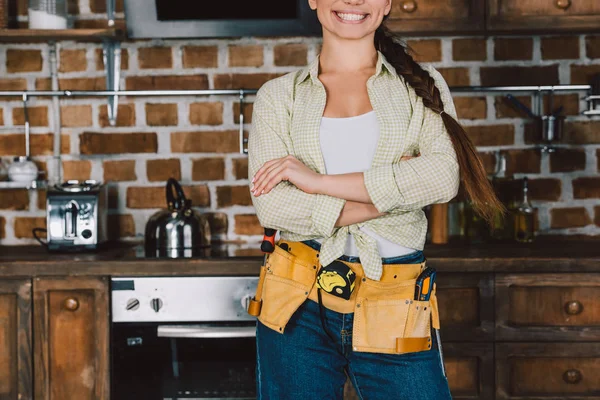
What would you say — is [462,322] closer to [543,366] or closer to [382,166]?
[543,366]

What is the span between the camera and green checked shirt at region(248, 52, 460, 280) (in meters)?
1.28

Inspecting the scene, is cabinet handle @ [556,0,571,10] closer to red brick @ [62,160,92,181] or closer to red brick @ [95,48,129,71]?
red brick @ [95,48,129,71]

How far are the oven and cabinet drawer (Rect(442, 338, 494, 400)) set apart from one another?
575 millimetres

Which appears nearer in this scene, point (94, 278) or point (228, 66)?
point (94, 278)

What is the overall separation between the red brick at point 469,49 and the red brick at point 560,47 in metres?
0.22

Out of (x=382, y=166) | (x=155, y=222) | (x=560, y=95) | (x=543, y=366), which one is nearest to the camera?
(x=382, y=166)

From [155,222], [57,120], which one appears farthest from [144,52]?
[155,222]

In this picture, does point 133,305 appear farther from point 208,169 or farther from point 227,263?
point 208,169

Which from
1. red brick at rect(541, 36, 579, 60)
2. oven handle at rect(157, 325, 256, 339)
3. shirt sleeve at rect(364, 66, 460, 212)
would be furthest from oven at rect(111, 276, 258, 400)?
red brick at rect(541, 36, 579, 60)

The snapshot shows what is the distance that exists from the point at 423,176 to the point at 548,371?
97 centimetres

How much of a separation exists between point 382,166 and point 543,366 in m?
1.01

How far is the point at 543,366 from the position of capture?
76.2 inches

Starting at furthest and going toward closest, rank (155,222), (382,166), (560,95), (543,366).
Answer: (560,95)
(155,222)
(543,366)
(382,166)

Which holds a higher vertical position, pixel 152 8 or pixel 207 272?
pixel 152 8
